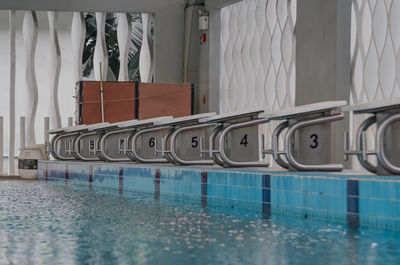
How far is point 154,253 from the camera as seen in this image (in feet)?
9.43

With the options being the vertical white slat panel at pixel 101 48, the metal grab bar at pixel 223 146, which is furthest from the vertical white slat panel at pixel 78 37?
the metal grab bar at pixel 223 146

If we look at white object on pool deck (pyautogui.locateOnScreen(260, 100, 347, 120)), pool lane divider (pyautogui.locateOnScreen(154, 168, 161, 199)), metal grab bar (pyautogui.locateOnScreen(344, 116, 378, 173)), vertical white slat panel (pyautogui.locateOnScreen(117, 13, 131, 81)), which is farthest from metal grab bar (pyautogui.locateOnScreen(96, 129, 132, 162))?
metal grab bar (pyautogui.locateOnScreen(344, 116, 378, 173))

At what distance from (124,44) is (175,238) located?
8.71 m

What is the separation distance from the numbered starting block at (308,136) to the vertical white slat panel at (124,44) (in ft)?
22.5

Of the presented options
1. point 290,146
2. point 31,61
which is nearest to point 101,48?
point 31,61

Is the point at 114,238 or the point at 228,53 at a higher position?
the point at 228,53

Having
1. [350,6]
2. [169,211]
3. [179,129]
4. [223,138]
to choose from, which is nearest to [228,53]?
[350,6]

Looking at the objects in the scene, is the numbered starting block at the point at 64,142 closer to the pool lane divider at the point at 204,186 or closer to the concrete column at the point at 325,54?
the concrete column at the point at 325,54

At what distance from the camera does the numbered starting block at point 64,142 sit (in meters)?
9.32

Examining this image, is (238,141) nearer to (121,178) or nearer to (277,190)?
(277,190)

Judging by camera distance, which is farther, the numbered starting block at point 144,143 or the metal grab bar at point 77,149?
the metal grab bar at point 77,149

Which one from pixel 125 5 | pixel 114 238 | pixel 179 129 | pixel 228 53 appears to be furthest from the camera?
pixel 125 5

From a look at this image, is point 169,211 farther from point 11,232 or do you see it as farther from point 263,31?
point 263,31

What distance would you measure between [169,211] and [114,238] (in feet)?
4.85
